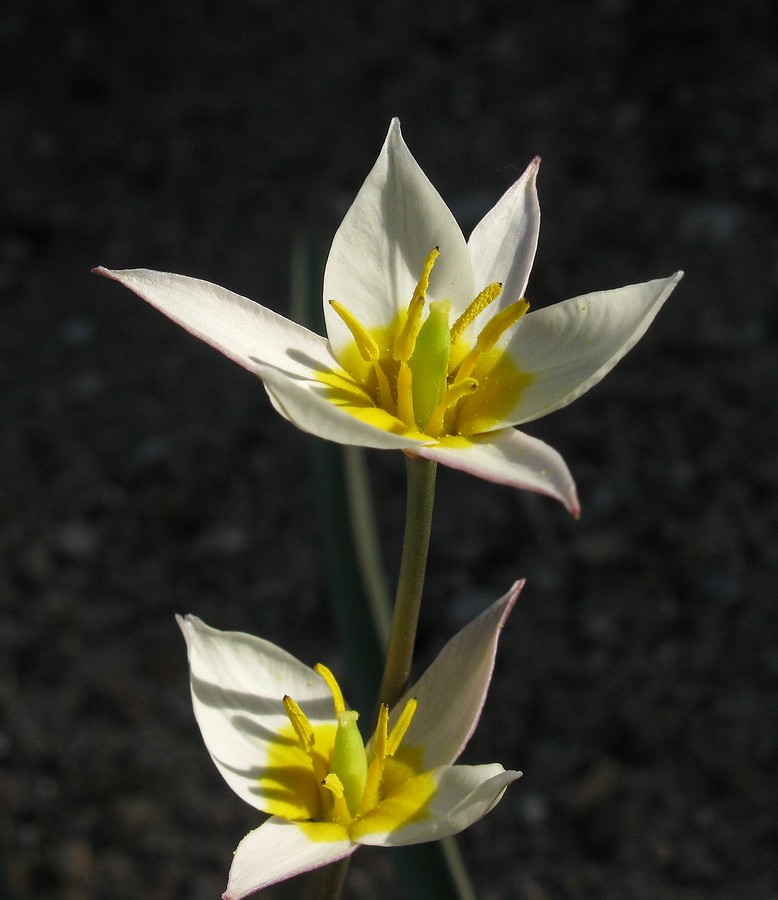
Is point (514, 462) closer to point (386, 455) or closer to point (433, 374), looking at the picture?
point (433, 374)

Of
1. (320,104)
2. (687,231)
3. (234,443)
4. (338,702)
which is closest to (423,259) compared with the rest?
(338,702)

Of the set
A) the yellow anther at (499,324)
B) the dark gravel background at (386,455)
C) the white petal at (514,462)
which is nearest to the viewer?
the white petal at (514,462)

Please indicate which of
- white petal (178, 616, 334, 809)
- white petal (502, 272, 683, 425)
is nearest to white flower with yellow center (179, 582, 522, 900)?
white petal (178, 616, 334, 809)

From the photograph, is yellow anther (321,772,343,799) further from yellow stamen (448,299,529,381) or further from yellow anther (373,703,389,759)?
yellow stamen (448,299,529,381)

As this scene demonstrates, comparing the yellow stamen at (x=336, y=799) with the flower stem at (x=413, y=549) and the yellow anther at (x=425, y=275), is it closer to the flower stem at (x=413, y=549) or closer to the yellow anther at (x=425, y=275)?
the flower stem at (x=413, y=549)

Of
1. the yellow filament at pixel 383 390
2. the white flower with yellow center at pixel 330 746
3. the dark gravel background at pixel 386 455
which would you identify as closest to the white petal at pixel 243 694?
the white flower with yellow center at pixel 330 746

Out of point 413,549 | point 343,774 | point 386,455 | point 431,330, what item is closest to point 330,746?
point 343,774
